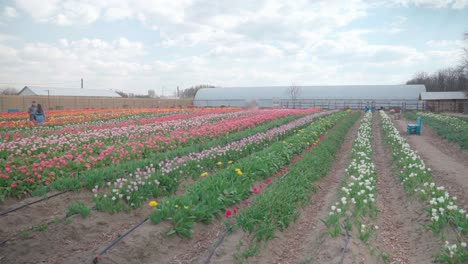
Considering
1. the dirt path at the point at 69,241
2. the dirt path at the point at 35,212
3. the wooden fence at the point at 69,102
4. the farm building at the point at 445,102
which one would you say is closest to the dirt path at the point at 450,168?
the dirt path at the point at 69,241

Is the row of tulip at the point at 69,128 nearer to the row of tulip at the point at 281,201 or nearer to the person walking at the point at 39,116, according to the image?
the person walking at the point at 39,116

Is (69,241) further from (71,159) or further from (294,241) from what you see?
(71,159)

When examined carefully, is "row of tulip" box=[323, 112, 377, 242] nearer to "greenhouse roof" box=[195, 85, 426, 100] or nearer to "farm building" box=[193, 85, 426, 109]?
"farm building" box=[193, 85, 426, 109]

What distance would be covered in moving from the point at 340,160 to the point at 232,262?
7866 millimetres

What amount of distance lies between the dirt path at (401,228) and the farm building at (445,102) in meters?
43.4

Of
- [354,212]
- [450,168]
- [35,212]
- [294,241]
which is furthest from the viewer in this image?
[450,168]

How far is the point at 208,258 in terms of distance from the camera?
14.3 feet

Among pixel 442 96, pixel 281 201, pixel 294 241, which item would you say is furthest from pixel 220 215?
pixel 442 96

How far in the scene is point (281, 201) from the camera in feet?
19.2

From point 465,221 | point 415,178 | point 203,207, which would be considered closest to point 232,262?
Result: point 203,207

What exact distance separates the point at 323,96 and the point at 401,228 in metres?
59.4

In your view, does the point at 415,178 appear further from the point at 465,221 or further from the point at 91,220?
the point at 91,220

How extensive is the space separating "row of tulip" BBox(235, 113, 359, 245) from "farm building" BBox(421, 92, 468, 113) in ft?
143

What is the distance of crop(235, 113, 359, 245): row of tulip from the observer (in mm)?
5027
